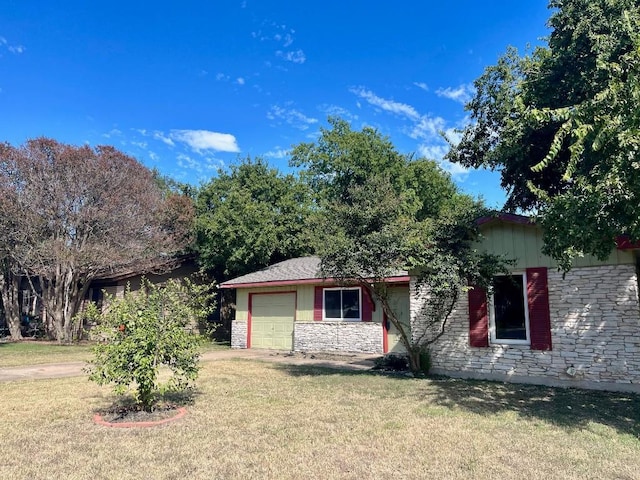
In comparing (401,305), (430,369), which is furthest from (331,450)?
(401,305)

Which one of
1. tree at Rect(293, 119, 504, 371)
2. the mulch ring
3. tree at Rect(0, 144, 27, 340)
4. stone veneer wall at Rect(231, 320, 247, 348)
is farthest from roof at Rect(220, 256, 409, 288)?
the mulch ring

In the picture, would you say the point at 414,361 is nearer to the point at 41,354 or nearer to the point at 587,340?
the point at 587,340

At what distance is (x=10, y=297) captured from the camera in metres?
20.5

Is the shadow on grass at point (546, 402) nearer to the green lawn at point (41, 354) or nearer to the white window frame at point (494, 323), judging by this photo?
the white window frame at point (494, 323)

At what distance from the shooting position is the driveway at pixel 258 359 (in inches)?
394

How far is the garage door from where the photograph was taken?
16297 mm

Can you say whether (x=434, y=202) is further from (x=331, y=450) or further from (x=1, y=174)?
(x=331, y=450)

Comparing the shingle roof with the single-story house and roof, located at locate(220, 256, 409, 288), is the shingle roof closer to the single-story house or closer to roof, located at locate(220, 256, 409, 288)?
roof, located at locate(220, 256, 409, 288)

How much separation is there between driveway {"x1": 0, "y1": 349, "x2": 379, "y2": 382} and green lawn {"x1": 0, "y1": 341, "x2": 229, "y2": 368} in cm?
91

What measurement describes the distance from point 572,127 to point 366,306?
9245 mm

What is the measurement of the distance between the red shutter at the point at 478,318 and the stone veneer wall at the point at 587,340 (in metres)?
0.28

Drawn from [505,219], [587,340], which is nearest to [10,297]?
[505,219]

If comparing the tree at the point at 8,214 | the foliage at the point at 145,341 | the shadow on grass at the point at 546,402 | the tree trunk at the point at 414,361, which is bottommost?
the shadow on grass at the point at 546,402

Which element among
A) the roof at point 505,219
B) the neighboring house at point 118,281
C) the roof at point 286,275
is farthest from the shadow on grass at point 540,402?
the neighboring house at point 118,281
